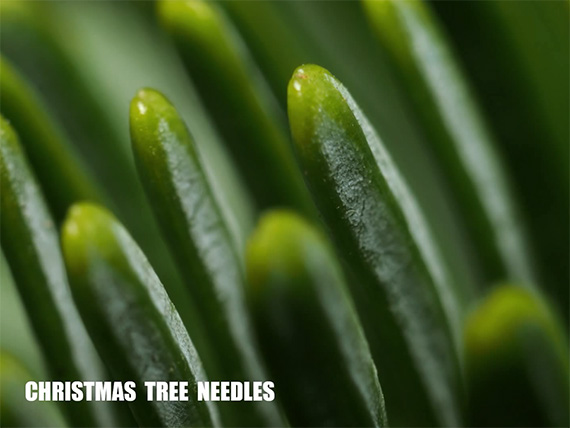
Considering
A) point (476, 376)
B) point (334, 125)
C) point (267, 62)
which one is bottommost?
point (476, 376)

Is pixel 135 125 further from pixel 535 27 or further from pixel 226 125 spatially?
pixel 535 27

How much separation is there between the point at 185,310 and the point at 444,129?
18 cm

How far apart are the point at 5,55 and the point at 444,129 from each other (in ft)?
0.91

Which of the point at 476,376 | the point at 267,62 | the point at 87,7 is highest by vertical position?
the point at 87,7

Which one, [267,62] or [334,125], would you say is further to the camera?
[267,62]

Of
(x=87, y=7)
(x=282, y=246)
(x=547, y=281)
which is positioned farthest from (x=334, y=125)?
(x=87, y=7)

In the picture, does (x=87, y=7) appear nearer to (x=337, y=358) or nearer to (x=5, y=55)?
Result: (x=5, y=55)

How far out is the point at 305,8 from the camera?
24.4 inches

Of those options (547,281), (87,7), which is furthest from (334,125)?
(87,7)

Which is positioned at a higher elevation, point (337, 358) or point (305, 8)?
point (305, 8)

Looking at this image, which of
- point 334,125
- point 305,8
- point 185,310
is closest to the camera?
point 334,125

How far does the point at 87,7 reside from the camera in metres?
0.69

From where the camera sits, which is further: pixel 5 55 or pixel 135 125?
pixel 5 55

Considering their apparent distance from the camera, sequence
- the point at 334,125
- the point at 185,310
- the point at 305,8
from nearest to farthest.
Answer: the point at 334,125, the point at 185,310, the point at 305,8
